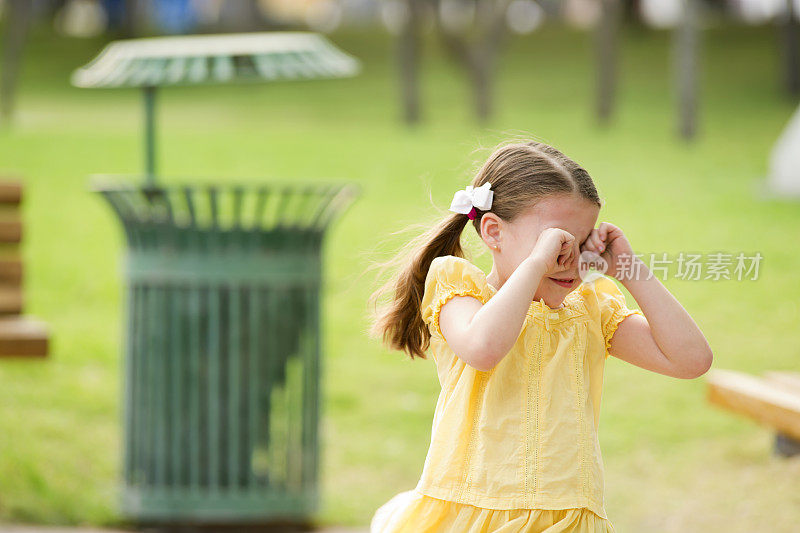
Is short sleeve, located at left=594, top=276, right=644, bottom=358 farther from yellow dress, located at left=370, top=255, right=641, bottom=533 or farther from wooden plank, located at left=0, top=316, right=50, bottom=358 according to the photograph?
wooden plank, located at left=0, top=316, right=50, bottom=358

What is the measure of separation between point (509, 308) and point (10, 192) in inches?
140

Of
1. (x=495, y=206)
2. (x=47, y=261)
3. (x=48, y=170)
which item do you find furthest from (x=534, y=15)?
(x=495, y=206)

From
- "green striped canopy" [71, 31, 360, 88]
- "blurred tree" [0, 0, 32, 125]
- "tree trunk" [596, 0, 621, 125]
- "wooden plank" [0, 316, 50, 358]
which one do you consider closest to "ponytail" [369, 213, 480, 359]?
"green striped canopy" [71, 31, 360, 88]

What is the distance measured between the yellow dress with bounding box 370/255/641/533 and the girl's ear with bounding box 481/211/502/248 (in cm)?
6

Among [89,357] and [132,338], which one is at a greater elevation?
[132,338]

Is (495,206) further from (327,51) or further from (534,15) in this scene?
(534,15)

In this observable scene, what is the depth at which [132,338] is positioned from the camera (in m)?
4.27

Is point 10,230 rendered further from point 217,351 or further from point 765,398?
point 765,398

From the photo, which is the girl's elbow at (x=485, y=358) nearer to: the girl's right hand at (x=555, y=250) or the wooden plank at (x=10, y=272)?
the girl's right hand at (x=555, y=250)

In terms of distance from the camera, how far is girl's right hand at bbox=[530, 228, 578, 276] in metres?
2.00

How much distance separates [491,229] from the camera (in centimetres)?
219

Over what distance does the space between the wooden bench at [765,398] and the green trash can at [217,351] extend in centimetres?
153

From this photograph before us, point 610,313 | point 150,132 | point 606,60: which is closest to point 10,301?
point 150,132

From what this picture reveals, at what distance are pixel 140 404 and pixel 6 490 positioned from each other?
3.25ft
